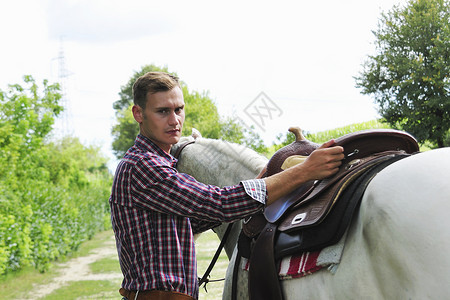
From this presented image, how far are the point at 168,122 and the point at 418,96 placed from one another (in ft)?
59.7

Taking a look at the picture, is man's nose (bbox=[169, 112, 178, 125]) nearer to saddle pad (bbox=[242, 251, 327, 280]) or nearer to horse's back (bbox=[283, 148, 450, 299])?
saddle pad (bbox=[242, 251, 327, 280])

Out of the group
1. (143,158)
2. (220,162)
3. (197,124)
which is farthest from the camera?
(197,124)

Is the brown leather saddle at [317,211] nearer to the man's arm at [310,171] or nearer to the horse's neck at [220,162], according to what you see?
the man's arm at [310,171]

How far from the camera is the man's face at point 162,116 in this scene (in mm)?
2324

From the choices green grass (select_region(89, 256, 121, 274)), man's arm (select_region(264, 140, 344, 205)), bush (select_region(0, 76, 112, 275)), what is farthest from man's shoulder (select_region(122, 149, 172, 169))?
green grass (select_region(89, 256, 121, 274))

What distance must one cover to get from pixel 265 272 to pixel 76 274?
10.9m

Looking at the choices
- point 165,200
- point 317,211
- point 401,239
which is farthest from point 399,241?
point 165,200

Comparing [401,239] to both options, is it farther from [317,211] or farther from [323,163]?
[323,163]

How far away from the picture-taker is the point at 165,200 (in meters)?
2.10

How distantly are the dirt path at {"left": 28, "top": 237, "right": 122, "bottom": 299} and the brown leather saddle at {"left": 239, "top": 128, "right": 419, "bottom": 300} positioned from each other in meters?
8.35

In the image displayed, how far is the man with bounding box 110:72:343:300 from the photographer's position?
2080mm

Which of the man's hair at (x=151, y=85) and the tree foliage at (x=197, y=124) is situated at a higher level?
the man's hair at (x=151, y=85)

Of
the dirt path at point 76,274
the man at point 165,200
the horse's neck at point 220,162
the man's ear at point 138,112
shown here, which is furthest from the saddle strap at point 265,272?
the dirt path at point 76,274

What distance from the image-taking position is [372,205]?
5.57 ft
